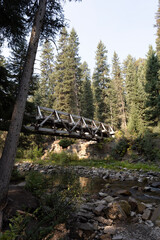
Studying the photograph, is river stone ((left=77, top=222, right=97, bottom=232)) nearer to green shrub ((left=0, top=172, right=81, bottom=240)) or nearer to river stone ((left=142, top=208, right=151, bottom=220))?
green shrub ((left=0, top=172, right=81, bottom=240))

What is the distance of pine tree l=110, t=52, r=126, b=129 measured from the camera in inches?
1077

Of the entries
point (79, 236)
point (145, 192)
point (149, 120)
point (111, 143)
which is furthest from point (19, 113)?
point (149, 120)

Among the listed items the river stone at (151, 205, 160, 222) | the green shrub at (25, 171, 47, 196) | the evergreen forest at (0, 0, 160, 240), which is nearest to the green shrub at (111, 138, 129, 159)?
the evergreen forest at (0, 0, 160, 240)

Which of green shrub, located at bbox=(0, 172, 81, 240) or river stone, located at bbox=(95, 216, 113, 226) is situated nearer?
green shrub, located at bbox=(0, 172, 81, 240)

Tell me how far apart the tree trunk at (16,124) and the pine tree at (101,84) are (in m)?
23.8

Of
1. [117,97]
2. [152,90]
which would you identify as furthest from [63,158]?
[117,97]

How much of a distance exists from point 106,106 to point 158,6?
23097 millimetres

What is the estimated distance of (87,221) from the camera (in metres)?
3.57

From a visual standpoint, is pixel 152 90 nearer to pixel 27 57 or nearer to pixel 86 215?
pixel 27 57

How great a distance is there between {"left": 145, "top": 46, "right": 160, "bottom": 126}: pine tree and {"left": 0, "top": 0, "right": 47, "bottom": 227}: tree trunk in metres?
16.9

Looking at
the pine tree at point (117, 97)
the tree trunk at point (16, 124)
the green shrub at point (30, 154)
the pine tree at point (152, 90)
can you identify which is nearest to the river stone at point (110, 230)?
the tree trunk at point (16, 124)

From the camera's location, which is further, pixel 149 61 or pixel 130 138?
pixel 149 61

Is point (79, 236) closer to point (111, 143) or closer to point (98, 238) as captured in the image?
point (98, 238)

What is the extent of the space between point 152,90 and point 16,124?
19.3m
